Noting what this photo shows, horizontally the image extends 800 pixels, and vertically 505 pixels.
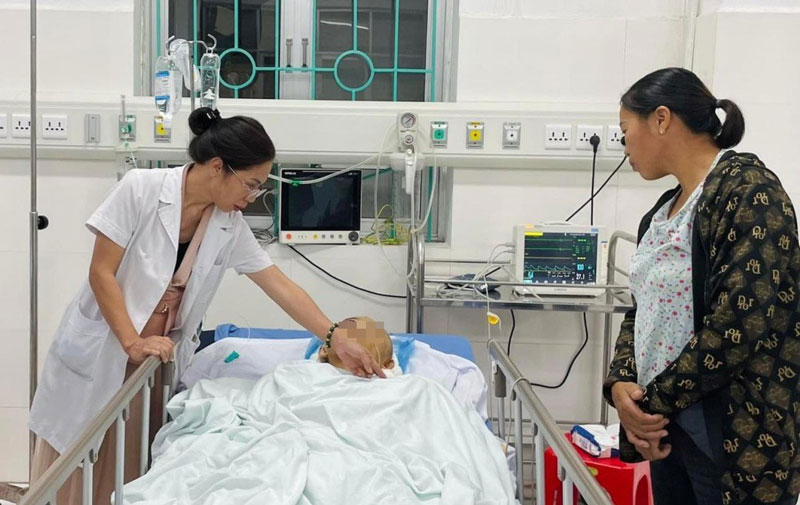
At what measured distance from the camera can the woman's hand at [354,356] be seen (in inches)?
80.9

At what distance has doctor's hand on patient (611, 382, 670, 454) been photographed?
4.92 feet

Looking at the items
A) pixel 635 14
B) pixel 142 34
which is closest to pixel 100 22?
pixel 142 34

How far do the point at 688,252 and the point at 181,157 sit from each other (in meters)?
2.13

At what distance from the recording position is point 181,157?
9.73ft

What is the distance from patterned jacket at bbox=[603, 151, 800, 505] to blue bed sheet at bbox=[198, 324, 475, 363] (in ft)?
3.79

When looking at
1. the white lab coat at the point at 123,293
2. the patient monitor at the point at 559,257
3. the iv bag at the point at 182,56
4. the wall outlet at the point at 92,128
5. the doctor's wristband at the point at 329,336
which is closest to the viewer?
the white lab coat at the point at 123,293

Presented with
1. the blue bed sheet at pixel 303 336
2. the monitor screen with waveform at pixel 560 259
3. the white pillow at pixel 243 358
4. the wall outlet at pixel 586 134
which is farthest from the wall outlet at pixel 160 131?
the wall outlet at pixel 586 134

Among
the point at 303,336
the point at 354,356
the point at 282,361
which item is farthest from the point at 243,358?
the point at 354,356

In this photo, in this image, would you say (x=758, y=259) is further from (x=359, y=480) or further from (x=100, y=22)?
(x=100, y=22)

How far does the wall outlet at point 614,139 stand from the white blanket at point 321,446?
1.50 m

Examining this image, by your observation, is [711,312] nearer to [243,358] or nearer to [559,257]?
[559,257]

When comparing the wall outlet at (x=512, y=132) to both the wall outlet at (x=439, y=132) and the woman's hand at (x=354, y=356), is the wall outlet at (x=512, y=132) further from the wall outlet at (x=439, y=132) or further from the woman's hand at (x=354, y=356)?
the woman's hand at (x=354, y=356)

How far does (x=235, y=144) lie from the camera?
187cm

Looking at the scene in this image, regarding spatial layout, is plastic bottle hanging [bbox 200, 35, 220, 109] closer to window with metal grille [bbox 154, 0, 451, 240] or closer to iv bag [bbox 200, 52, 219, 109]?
iv bag [bbox 200, 52, 219, 109]
